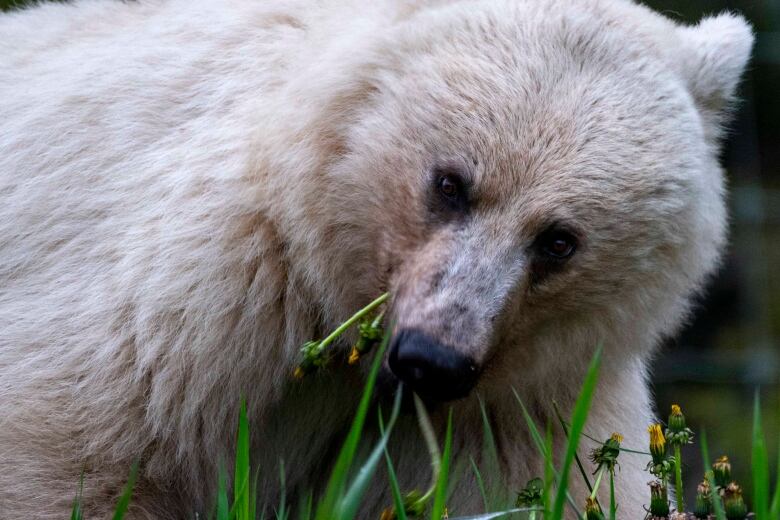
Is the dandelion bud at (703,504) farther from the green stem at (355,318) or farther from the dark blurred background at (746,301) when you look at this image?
the dark blurred background at (746,301)

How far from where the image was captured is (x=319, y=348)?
2.93 m

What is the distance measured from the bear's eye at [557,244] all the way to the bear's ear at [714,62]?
632 mm

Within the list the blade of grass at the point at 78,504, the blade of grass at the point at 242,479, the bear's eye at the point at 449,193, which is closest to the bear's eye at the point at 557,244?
Result: the bear's eye at the point at 449,193

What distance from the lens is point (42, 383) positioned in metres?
3.18

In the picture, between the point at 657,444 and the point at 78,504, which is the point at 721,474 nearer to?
the point at 657,444

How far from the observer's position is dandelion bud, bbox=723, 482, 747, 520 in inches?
104

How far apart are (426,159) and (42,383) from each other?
108 centimetres

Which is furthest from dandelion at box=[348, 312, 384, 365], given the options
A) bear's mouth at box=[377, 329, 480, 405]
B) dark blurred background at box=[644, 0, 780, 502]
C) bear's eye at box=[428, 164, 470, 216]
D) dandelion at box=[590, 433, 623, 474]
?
dark blurred background at box=[644, 0, 780, 502]

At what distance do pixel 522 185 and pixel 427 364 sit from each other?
50 cm

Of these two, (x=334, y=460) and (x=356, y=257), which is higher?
(x=356, y=257)

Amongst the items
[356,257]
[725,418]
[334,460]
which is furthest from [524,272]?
[725,418]

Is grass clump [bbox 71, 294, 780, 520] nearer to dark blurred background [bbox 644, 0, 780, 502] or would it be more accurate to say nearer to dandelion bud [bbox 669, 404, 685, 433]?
dandelion bud [bbox 669, 404, 685, 433]

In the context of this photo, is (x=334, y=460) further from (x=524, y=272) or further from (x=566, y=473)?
(x=566, y=473)

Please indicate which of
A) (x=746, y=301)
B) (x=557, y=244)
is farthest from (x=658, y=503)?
(x=746, y=301)
